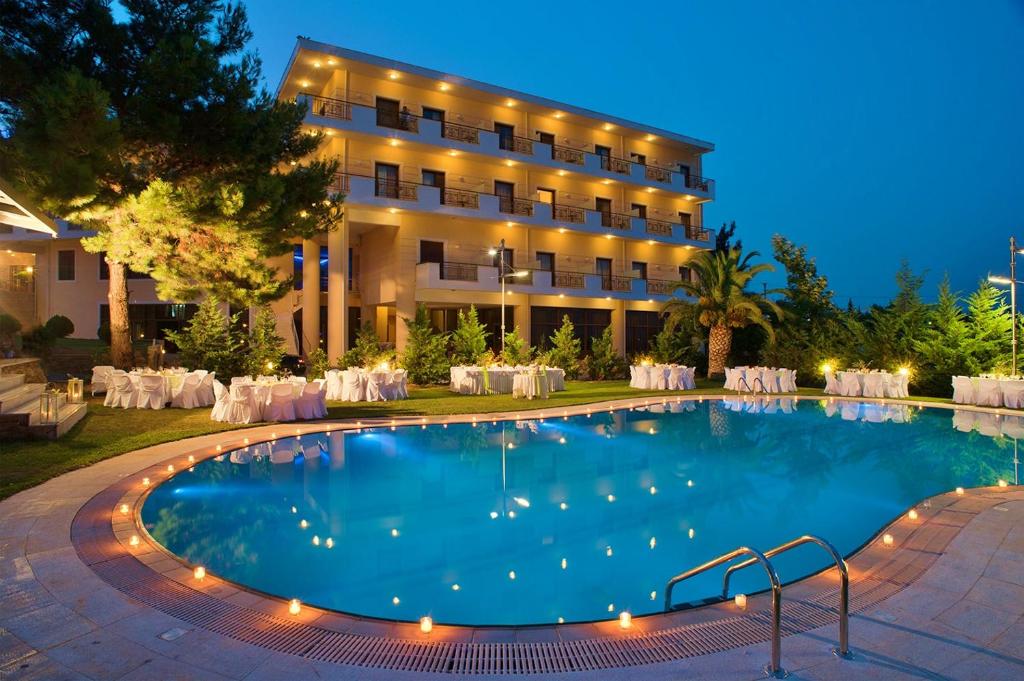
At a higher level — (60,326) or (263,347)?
(60,326)

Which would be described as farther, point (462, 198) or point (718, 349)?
point (718, 349)

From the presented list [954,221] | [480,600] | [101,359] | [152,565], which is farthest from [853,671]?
[954,221]

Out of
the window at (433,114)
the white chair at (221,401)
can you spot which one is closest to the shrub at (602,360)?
the window at (433,114)

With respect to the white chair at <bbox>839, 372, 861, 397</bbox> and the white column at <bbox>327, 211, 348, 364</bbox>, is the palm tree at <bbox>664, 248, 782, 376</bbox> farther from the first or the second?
the white column at <bbox>327, 211, 348, 364</bbox>

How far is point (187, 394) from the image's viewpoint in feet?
47.3

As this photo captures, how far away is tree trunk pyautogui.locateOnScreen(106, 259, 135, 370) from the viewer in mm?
16156

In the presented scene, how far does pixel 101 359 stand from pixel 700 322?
21.2 meters

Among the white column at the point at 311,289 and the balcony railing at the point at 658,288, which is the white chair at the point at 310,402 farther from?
the balcony railing at the point at 658,288

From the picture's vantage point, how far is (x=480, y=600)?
4.38 metres

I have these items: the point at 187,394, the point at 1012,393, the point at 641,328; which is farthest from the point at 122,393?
the point at 1012,393

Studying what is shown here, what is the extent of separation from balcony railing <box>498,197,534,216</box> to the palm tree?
23.6ft

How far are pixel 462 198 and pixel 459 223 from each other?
103 cm

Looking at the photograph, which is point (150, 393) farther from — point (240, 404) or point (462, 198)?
point (462, 198)

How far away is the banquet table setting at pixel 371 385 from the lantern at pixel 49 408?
7.28 meters
